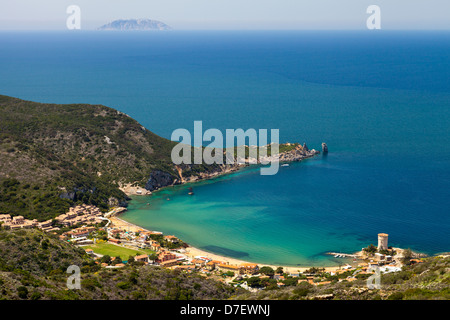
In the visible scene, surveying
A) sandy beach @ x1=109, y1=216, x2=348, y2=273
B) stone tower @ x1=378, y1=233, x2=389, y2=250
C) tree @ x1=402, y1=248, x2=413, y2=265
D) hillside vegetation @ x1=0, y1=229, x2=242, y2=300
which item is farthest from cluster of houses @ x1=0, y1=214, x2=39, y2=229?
tree @ x1=402, y1=248, x2=413, y2=265

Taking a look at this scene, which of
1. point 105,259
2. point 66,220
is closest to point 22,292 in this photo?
point 105,259

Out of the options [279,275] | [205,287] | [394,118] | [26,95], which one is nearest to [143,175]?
[279,275]

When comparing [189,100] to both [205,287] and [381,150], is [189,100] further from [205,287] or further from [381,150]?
[205,287]

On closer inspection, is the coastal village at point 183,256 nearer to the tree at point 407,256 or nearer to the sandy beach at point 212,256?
the sandy beach at point 212,256

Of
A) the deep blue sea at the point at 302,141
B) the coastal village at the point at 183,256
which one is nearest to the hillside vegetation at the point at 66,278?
the coastal village at the point at 183,256

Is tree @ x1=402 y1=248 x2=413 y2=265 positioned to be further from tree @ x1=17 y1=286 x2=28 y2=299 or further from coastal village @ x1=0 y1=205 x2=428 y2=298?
tree @ x1=17 y1=286 x2=28 y2=299
